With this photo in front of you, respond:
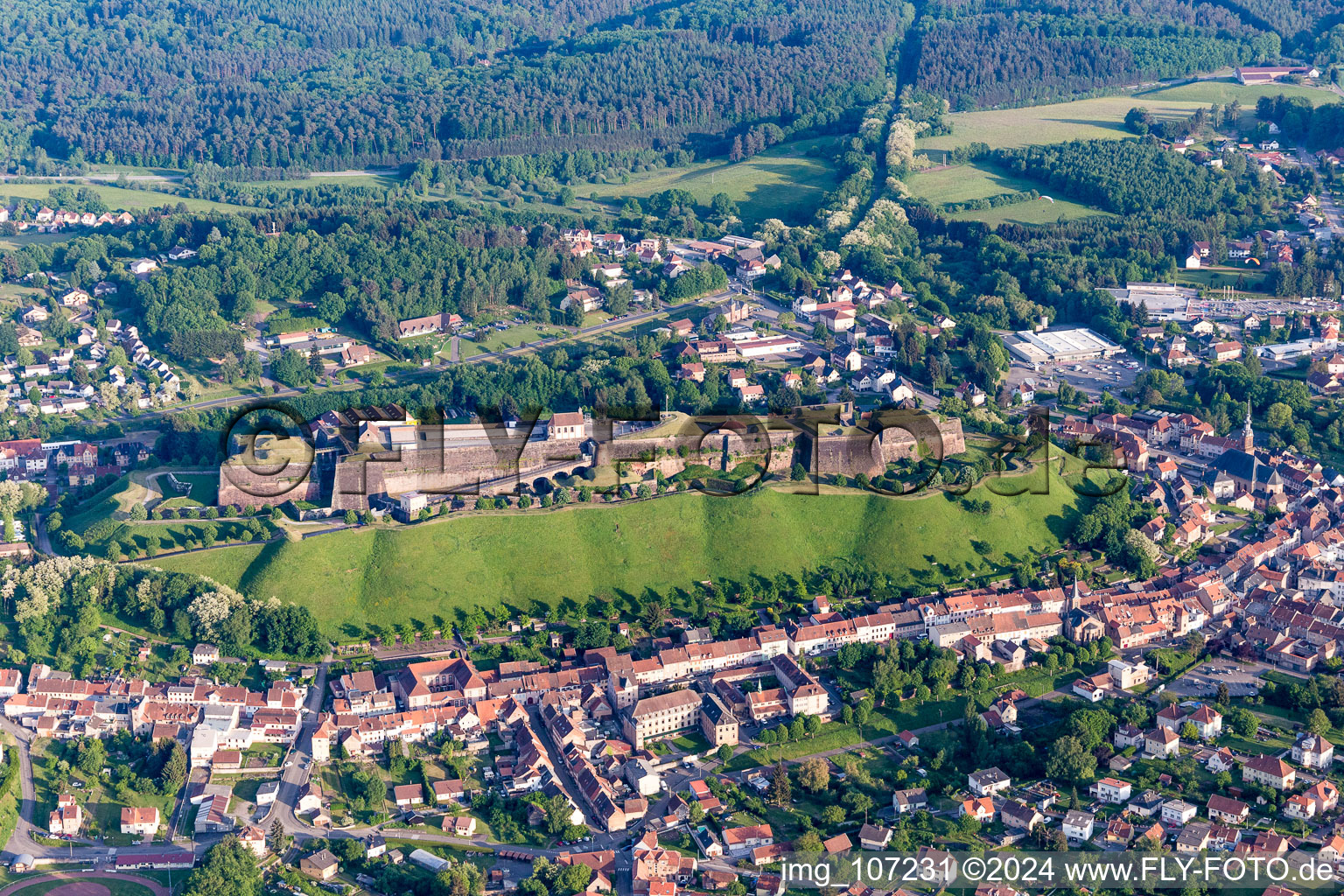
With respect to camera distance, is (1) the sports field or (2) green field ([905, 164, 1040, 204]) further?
(1) the sports field

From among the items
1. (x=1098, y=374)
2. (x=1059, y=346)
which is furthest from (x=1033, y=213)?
(x=1098, y=374)

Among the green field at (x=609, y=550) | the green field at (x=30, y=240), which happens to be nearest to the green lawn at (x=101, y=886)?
the green field at (x=609, y=550)

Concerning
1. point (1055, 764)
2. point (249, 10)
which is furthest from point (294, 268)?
point (249, 10)

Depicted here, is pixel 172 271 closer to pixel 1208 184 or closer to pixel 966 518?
pixel 966 518

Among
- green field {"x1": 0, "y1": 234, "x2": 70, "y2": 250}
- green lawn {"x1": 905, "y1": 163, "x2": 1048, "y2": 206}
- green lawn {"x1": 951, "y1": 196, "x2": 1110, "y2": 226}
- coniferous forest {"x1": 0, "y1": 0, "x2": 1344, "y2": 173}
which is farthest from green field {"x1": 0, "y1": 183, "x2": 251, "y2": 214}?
green lawn {"x1": 951, "y1": 196, "x2": 1110, "y2": 226}

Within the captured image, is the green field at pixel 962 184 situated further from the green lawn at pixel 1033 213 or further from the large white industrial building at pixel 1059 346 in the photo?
the large white industrial building at pixel 1059 346

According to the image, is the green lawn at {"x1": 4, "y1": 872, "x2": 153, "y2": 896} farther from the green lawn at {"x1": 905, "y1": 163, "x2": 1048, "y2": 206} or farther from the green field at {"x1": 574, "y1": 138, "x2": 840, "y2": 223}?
the green lawn at {"x1": 905, "y1": 163, "x2": 1048, "y2": 206}
